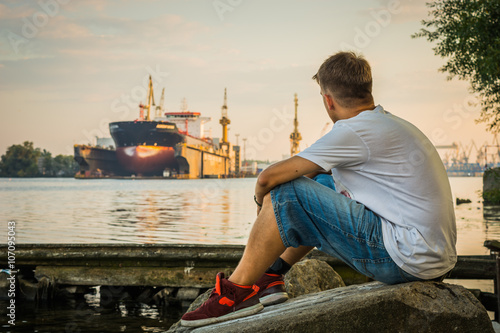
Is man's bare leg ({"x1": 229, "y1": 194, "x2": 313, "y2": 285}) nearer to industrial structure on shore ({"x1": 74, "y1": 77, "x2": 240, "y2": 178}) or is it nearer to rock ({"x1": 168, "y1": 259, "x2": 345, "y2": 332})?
rock ({"x1": 168, "y1": 259, "x2": 345, "y2": 332})

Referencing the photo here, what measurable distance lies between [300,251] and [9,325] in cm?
212

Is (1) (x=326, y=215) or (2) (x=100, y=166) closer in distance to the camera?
(1) (x=326, y=215)

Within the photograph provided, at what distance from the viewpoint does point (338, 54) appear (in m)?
1.66

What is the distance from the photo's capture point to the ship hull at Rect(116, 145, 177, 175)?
2055 inches

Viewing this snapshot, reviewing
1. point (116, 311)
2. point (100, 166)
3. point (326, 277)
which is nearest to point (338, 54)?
point (326, 277)

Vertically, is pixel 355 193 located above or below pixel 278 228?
above

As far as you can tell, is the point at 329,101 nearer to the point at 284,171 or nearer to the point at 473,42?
the point at 284,171

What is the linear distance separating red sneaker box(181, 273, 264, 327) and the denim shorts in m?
0.26

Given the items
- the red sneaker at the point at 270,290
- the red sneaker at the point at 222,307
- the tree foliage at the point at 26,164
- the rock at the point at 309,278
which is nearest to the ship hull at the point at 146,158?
the tree foliage at the point at 26,164

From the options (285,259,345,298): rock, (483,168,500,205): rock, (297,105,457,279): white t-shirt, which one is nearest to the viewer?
(297,105,457,279): white t-shirt

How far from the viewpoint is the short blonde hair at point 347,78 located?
162 centimetres

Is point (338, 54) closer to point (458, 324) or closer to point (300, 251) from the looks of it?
point (300, 251)

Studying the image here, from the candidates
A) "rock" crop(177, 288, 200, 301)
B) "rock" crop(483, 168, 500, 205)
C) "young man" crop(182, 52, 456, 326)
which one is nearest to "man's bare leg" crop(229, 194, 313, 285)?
"young man" crop(182, 52, 456, 326)

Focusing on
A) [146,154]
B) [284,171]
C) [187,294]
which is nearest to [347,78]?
[284,171]
